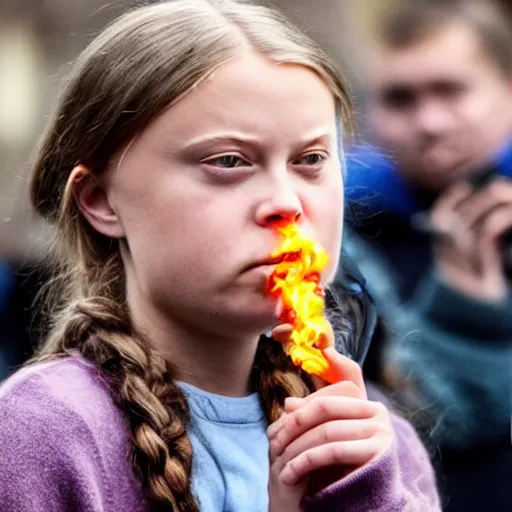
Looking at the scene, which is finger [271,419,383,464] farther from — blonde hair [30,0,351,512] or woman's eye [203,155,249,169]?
woman's eye [203,155,249,169]

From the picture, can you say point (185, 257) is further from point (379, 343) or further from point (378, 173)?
point (378, 173)

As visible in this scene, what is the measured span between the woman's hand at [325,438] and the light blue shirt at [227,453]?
12 centimetres

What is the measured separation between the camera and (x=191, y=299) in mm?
2154

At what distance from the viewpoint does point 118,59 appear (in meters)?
2.28

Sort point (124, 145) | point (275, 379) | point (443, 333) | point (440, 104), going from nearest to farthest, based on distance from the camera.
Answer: point (124, 145)
point (275, 379)
point (443, 333)
point (440, 104)

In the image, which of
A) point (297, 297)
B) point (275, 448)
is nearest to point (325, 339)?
point (297, 297)

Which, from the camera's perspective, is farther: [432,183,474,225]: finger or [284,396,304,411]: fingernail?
[432,183,474,225]: finger

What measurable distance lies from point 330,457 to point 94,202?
25.0 inches

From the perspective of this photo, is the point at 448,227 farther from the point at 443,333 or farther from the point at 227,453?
the point at 227,453

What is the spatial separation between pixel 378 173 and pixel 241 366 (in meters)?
1.57

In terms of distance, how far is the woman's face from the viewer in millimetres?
2123

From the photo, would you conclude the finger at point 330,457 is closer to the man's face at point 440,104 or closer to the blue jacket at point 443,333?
the blue jacket at point 443,333

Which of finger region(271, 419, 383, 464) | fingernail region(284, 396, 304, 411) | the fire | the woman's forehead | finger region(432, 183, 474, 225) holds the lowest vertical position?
finger region(432, 183, 474, 225)

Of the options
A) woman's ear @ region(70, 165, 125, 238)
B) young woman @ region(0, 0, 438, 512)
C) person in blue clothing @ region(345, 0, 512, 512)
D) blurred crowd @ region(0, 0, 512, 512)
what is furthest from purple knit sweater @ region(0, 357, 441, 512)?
person in blue clothing @ region(345, 0, 512, 512)
